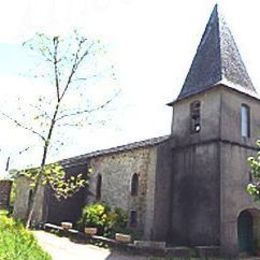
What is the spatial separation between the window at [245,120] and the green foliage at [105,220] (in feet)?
28.4

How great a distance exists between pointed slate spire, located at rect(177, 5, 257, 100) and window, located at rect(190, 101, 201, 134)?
2.42 feet

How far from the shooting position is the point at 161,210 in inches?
856

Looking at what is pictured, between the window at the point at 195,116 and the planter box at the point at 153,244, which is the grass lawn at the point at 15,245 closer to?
the planter box at the point at 153,244

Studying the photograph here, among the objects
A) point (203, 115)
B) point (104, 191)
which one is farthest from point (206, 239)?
point (104, 191)

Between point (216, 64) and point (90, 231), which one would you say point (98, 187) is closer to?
point (90, 231)

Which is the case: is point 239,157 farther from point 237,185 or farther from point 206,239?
point 206,239

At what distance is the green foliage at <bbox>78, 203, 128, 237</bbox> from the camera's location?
22.2 metres

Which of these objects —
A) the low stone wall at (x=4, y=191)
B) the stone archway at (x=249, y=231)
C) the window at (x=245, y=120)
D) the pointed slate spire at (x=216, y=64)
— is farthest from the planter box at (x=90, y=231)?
the window at (x=245, y=120)

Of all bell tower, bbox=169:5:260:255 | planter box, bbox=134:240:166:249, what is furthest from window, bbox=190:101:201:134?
planter box, bbox=134:240:166:249

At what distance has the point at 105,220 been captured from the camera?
22953mm

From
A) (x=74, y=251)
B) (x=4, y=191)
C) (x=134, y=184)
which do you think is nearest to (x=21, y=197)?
(x=4, y=191)

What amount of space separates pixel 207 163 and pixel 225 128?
216cm

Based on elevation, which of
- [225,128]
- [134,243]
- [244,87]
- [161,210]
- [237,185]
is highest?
[244,87]

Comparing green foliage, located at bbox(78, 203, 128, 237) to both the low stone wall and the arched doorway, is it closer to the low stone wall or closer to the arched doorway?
the low stone wall
